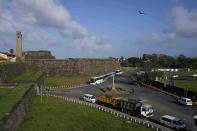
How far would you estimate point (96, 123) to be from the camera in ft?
107

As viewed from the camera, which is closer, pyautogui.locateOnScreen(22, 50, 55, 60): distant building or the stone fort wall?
the stone fort wall

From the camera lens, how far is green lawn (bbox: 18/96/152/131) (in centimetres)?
2952

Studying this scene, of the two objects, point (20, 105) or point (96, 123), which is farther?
point (96, 123)

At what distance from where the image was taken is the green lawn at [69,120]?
29.5 metres

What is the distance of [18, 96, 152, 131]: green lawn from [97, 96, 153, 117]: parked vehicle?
2765 millimetres

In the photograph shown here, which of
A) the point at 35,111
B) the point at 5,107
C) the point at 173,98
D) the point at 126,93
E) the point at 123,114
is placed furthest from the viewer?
the point at 126,93

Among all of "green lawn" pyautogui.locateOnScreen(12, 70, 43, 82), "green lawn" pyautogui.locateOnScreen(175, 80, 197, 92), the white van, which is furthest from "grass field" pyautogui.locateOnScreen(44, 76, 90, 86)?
the white van

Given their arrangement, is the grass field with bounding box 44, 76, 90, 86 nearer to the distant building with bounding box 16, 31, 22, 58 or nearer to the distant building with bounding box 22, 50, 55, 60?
the distant building with bounding box 16, 31, 22, 58

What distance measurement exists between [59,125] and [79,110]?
9.03 m

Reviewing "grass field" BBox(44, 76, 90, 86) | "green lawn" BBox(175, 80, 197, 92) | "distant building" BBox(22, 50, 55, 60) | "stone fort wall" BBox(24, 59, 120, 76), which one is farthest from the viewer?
"distant building" BBox(22, 50, 55, 60)

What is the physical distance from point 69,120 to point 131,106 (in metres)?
8.25

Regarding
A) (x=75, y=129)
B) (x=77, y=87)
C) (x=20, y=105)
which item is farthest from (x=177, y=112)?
(x=77, y=87)

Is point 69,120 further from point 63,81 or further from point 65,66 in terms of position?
point 65,66

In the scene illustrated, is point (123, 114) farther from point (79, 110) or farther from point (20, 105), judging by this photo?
point (20, 105)
